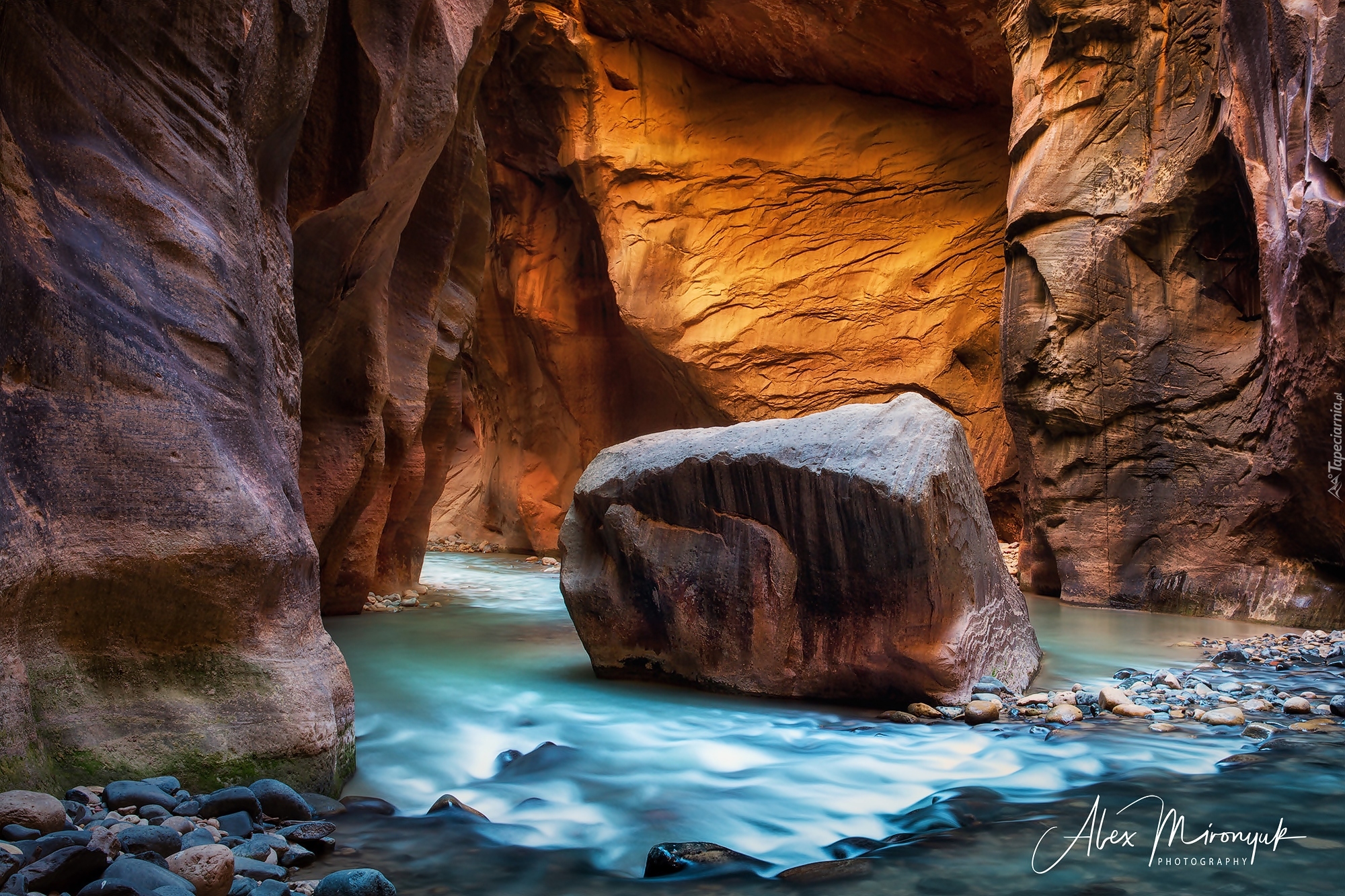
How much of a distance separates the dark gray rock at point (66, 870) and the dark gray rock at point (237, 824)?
1.50 ft

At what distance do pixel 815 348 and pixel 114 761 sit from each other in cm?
1075

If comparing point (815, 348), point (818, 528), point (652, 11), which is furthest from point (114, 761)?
point (652, 11)

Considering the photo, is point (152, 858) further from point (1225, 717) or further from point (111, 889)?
point (1225, 717)

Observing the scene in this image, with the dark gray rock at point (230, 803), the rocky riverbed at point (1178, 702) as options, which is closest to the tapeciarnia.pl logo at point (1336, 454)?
the rocky riverbed at point (1178, 702)

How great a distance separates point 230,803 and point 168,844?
1.19 ft

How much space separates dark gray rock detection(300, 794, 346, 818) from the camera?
8.95 ft

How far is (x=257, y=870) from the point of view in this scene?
2.14 meters

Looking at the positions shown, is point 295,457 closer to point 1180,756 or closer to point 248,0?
point 248,0

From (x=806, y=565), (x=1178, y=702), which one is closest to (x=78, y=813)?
(x=806, y=565)

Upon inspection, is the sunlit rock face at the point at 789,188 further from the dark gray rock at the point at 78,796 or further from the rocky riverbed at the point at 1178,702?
the dark gray rock at the point at 78,796

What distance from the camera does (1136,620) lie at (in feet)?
24.7

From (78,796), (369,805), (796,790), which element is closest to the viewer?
(78,796)

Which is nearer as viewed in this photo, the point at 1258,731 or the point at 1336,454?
the point at 1258,731

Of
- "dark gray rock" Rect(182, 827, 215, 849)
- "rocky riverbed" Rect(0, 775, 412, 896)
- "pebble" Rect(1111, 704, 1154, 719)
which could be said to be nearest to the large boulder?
"pebble" Rect(1111, 704, 1154, 719)
